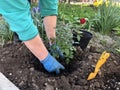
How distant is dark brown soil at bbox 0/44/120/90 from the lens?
2777 millimetres

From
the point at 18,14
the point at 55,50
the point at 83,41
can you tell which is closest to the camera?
the point at 18,14

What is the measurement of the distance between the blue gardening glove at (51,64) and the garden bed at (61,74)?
65mm

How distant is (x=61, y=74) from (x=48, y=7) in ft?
1.98

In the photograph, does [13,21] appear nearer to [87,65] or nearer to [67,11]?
[87,65]

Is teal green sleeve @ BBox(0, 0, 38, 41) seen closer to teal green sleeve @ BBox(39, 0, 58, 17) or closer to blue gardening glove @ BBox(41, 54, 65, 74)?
blue gardening glove @ BBox(41, 54, 65, 74)

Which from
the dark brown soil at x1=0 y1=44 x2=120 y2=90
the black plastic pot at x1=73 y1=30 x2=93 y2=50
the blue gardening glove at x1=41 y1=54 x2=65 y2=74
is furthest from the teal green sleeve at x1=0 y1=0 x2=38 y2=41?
the black plastic pot at x1=73 y1=30 x2=93 y2=50

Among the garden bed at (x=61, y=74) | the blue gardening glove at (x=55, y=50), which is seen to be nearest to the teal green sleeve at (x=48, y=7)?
the blue gardening glove at (x=55, y=50)

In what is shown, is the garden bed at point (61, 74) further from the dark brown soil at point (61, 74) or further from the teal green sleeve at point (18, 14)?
the teal green sleeve at point (18, 14)

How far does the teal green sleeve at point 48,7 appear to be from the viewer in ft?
9.87

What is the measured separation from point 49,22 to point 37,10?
0.32m

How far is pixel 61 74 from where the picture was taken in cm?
292

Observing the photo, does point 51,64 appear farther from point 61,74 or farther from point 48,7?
point 48,7

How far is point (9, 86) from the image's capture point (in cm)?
271

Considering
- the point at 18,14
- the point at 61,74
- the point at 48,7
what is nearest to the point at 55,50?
the point at 61,74
